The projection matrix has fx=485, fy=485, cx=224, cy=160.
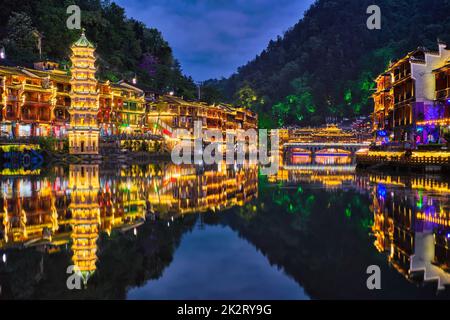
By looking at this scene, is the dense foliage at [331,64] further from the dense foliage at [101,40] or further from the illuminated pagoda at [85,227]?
the illuminated pagoda at [85,227]

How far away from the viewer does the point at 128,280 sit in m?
11.0

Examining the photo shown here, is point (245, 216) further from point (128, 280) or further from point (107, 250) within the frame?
point (128, 280)

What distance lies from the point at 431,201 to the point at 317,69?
151 m

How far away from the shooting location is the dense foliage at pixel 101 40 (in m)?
83.8

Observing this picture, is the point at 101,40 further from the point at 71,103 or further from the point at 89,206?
the point at 89,206

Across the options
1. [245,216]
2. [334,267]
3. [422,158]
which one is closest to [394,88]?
[422,158]

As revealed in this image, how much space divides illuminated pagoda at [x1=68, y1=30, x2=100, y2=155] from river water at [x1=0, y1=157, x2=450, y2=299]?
142 ft

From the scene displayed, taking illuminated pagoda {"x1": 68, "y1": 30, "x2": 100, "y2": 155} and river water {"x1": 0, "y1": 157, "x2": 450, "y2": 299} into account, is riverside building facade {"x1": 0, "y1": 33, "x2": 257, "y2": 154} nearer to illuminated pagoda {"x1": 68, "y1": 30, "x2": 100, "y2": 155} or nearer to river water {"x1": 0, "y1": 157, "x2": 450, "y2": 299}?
illuminated pagoda {"x1": 68, "y1": 30, "x2": 100, "y2": 155}

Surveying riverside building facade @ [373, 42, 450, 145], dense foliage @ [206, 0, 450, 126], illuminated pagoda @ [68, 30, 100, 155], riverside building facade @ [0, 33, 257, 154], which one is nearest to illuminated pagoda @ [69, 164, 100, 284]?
riverside building facade @ [373, 42, 450, 145]

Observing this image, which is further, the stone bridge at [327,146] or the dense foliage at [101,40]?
the stone bridge at [327,146]

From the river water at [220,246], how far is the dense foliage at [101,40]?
2581 inches

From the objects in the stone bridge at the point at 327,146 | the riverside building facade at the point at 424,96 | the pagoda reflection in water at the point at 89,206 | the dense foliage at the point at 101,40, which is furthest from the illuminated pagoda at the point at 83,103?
the stone bridge at the point at 327,146

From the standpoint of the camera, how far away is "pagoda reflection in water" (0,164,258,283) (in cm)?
1480
